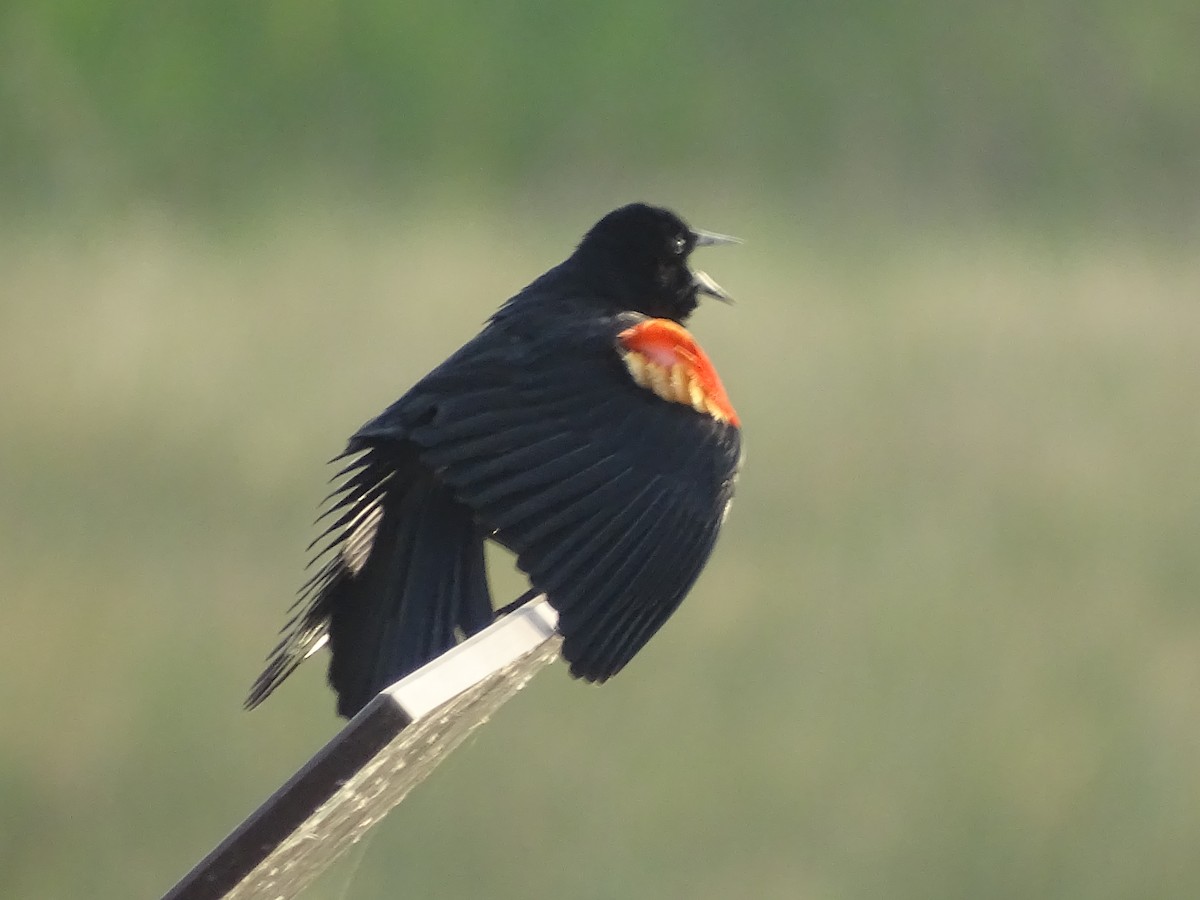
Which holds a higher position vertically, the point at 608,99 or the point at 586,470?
the point at 608,99

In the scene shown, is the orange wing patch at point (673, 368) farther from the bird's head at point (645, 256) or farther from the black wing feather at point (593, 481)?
the bird's head at point (645, 256)

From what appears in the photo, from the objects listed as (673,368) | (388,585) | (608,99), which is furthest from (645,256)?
(608,99)

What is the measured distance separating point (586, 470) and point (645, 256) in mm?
413

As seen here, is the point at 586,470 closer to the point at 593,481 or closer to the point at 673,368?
the point at 593,481

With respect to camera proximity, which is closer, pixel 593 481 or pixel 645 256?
pixel 593 481

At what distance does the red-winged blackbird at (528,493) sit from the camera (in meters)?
1.21

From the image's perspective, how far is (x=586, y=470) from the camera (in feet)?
4.20

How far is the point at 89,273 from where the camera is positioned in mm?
2709

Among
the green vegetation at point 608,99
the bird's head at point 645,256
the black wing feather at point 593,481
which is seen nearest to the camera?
the black wing feather at point 593,481

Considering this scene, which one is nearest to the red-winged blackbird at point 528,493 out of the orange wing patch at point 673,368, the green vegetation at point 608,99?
the orange wing patch at point 673,368

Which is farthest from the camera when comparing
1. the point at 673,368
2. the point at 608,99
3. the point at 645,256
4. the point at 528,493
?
the point at 608,99

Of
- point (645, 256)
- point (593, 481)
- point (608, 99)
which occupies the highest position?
point (608, 99)

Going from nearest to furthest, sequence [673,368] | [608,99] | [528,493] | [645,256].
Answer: [528,493] → [673,368] → [645,256] → [608,99]

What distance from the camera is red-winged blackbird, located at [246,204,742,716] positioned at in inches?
47.8
